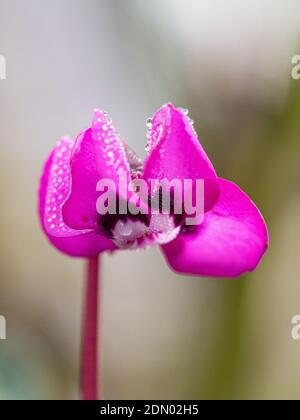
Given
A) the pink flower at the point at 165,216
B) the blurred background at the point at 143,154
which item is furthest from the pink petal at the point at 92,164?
the blurred background at the point at 143,154

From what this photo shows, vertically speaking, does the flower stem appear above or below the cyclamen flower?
below

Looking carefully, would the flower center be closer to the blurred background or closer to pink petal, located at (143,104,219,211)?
pink petal, located at (143,104,219,211)

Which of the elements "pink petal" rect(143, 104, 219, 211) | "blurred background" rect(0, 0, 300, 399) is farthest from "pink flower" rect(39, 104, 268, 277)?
"blurred background" rect(0, 0, 300, 399)

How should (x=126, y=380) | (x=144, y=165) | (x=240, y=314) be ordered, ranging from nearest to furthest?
(x=144, y=165), (x=240, y=314), (x=126, y=380)

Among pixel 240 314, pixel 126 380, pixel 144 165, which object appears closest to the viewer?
pixel 144 165

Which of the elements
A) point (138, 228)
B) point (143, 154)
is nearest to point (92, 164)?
point (138, 228)

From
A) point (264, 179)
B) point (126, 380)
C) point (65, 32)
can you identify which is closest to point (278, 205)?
point (264, 179)

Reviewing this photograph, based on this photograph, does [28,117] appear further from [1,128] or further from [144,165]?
[144,165]

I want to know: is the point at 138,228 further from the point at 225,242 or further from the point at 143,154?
the point at 143,154
